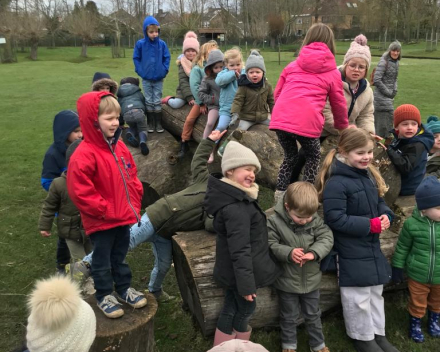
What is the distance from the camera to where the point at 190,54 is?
759cm

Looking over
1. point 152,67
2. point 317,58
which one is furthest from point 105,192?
point 152,67

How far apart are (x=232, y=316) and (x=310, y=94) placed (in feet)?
7.30

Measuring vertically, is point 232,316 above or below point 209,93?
below

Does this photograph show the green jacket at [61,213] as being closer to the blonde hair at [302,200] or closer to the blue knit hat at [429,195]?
the blonde hair at [302,200]

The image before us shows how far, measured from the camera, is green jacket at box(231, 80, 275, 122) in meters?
5.71

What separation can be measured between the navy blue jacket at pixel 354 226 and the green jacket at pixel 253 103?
227 centimetres

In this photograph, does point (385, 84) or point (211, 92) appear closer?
point (211, 92)

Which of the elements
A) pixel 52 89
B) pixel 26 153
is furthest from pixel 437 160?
pixel 52 89

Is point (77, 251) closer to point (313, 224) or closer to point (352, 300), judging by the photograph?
point (313, 224)

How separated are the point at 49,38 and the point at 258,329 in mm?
61273

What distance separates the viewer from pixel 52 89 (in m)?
20.5

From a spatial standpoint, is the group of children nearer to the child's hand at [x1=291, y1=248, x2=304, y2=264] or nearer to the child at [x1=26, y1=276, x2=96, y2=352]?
the child's hand at [x1=291, y1=248, x2=304, y2=264]

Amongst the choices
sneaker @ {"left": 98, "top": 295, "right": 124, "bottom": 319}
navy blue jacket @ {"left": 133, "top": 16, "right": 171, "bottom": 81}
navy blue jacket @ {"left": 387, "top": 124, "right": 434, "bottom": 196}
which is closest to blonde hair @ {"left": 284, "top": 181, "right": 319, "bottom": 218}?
sneaker @ {"left": 98, "top": 295, "right": 124, "bottom": 319}

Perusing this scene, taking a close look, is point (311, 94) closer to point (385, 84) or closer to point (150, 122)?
point (150, 122)
